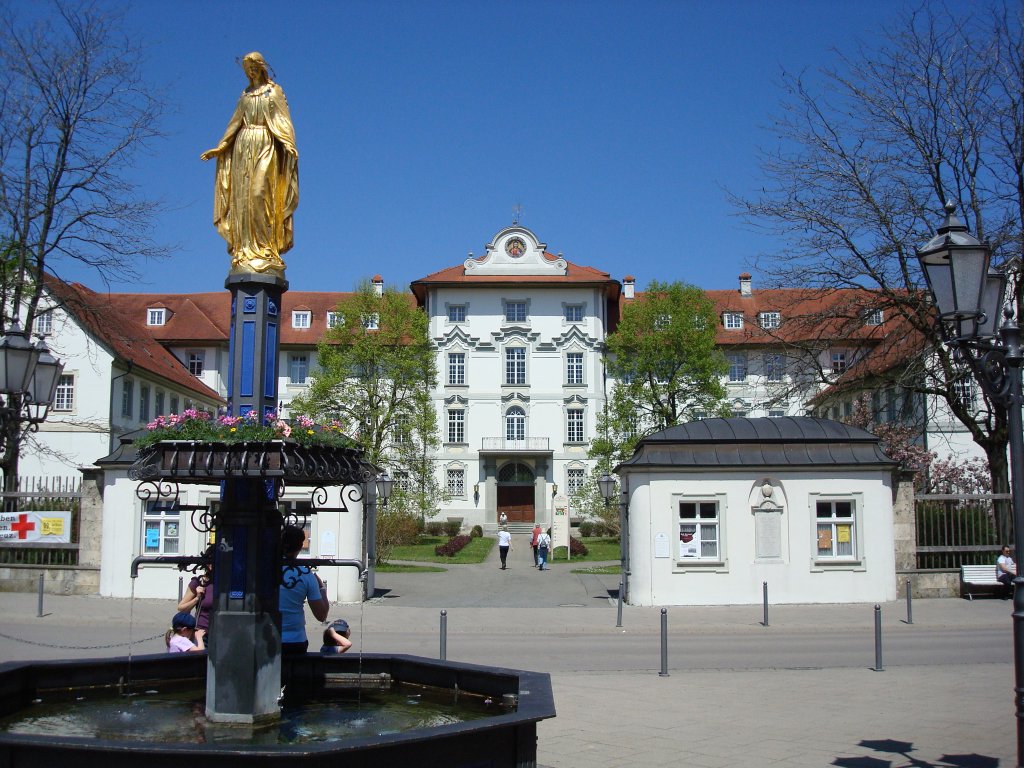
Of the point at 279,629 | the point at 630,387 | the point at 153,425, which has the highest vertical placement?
the point at 630,387

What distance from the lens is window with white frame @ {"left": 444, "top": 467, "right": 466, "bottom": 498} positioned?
6419 cm

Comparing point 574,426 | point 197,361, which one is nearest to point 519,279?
point 574,426

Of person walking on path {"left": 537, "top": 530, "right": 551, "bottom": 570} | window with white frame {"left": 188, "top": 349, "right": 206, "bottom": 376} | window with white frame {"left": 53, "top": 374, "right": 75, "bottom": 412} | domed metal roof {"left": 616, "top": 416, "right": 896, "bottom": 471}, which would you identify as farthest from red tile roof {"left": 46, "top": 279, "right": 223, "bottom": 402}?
domed metal roof {"left": 616, "top": 416, "right": 896, "bottom": 471}

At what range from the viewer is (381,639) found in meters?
19.4

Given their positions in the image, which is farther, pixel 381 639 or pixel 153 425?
pixel 381 639

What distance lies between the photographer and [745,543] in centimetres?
2489

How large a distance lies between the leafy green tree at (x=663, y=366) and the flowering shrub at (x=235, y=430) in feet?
144

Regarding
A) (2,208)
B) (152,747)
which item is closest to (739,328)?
(2,208)

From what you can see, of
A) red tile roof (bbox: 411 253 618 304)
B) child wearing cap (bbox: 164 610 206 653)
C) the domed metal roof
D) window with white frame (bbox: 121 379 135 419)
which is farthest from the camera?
red tile roof (bbox: 411 253 618 304)

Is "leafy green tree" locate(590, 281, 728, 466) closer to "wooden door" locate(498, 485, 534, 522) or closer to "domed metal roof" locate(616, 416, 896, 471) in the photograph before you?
"wooden door" locate(498, 485, 534, 522)

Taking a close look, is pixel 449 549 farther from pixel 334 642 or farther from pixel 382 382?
pixel 334 642

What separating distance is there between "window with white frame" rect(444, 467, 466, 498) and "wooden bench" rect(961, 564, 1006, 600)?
134 ft

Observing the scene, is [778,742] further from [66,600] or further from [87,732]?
[66,600]

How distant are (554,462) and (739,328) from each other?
16243 mm
